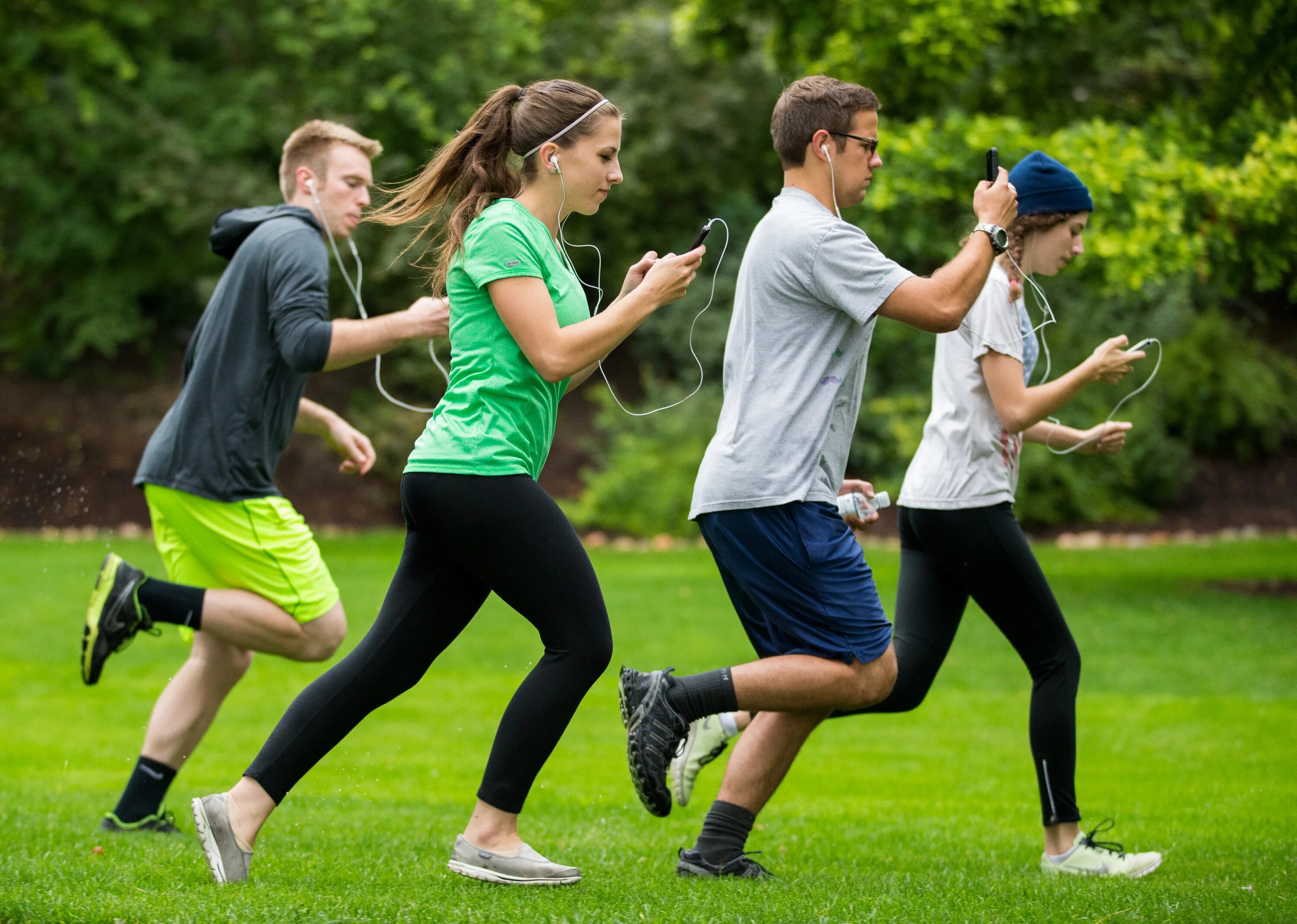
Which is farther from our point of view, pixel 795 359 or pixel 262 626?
pixel 262 626

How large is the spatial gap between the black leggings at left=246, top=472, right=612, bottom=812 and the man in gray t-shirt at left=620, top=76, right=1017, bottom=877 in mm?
230

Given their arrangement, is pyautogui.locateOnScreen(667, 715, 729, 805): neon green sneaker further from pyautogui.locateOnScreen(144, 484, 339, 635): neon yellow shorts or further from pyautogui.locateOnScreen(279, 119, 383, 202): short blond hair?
pyautogui.locateOnScreen(279, 119, 383, 202): short blond hair

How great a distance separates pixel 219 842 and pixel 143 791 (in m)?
1.36

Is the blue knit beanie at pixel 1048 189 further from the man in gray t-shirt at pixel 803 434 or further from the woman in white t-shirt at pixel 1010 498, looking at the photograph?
the man in gray t-shirt at pixel 803 434

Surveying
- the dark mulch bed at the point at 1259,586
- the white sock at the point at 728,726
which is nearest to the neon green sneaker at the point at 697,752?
the white sock at the point at 728,726

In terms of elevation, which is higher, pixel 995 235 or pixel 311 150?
pixel 311 150

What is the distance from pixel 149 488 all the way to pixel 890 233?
8.88 metres

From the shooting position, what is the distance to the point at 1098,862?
427cm

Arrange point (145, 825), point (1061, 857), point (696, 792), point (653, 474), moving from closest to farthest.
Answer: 1. point (1061, 857)
2. point (145, 825)
3. point (696, 792)
4. point (653, 474)

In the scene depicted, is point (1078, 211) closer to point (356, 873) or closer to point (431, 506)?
point (431, 506)

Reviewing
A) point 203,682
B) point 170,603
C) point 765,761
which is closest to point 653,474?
point 203,682

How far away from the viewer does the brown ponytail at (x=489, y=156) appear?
3.69 m

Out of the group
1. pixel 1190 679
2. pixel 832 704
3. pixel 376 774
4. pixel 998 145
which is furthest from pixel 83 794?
pixel 998 145

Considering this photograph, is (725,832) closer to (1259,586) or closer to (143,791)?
(143,791)
